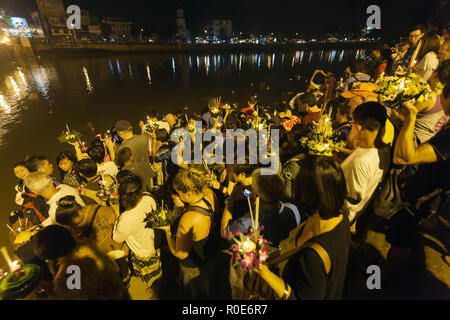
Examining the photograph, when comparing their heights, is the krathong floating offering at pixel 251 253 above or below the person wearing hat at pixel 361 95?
below

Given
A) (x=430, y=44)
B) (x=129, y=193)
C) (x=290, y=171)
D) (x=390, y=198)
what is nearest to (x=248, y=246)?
(x=129, y=193)

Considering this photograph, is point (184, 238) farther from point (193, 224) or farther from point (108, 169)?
point (108, 169)

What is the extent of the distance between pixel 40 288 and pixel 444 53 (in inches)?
313

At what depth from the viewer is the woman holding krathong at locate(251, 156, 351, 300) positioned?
144 cm

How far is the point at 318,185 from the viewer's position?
1629 mm

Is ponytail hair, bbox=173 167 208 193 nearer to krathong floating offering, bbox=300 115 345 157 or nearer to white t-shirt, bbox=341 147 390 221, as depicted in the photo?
krathong floating offering, bbox=300 115 345 157

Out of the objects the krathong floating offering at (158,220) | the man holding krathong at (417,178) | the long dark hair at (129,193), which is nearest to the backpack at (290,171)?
the man holding krathong at (417,178)

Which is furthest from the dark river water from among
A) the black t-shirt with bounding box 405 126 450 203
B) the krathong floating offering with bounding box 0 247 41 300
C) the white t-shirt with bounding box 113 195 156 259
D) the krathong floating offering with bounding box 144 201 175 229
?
the black t-shirt with bounding box 405 126 450 203

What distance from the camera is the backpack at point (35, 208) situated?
3.26m

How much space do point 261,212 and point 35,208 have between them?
3678mm

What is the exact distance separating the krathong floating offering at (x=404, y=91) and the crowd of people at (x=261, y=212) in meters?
0.13

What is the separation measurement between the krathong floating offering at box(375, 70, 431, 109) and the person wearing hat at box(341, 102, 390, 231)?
21 centimetres

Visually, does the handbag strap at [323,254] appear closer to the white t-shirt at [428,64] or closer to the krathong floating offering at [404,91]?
the krathong floating offering at [404,91]
